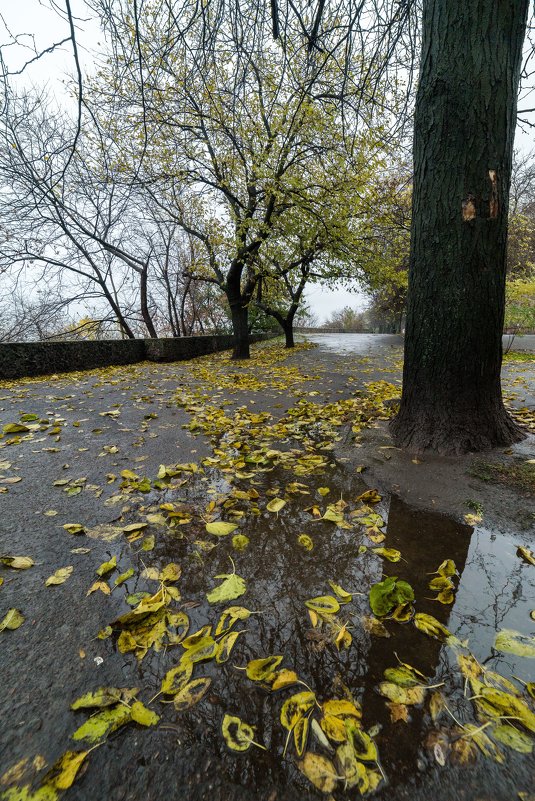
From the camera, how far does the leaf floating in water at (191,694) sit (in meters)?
0.91

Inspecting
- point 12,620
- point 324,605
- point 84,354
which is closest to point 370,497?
point 324,605

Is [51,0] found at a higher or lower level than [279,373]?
higher

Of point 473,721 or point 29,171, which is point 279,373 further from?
point 29,171

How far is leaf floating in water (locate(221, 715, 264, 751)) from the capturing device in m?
0.83

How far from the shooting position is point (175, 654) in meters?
1.06

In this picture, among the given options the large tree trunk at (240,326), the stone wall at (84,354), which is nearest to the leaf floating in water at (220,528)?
the stone wall at (84,354)

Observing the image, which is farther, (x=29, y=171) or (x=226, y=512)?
(x=29, y=171)

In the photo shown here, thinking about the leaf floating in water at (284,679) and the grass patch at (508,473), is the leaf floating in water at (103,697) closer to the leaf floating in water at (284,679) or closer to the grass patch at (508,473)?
the leaf floating in water at (284,679)

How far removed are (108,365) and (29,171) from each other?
5976mm

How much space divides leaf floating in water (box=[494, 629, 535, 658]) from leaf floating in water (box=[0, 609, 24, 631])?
160 cm

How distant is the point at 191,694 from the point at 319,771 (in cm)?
37

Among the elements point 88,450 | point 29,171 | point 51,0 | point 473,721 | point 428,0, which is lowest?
point 473,721

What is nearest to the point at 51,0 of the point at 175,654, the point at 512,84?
the point at 512,84

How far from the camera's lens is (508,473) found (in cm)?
218
